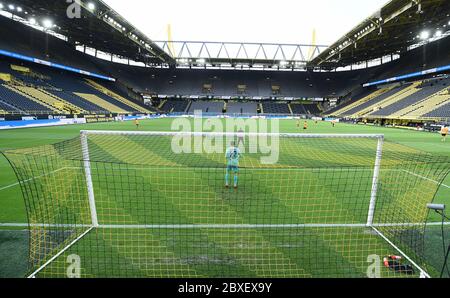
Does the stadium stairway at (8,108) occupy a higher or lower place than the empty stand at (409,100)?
lower

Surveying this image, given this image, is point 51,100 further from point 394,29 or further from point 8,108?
point 394,29

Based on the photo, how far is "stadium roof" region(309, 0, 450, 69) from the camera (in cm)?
3075

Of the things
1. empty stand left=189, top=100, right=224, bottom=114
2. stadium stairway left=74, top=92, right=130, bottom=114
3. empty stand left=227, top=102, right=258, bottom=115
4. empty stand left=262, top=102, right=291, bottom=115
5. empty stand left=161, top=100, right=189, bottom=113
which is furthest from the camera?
empty stand left=161, top=100, right=189, bottom=113

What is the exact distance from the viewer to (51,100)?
35688 millimetres

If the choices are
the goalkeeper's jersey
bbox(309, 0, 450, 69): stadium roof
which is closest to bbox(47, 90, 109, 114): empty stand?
the goalkeeper's jersey

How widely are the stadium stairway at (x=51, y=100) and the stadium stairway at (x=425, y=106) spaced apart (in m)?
43.6

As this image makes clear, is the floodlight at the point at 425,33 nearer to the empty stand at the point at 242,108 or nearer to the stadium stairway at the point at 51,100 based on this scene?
the empty stand at the point at 242,108

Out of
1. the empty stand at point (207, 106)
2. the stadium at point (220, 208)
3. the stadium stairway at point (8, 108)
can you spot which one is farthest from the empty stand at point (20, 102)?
the empty stand at point (207, 106)

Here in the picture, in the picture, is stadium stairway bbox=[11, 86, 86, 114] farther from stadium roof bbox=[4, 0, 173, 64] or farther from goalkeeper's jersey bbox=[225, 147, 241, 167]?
goalkeeper's jersey bbox=[225, 147, 241, 167]

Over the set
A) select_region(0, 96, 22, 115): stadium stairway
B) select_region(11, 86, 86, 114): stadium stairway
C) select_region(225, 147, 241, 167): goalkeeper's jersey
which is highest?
select_region(11, 86, 86, 114): stadium stairway

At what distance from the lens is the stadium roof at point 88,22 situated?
34059 mm

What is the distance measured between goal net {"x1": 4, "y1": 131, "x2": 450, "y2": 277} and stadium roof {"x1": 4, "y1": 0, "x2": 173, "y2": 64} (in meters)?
31.8
